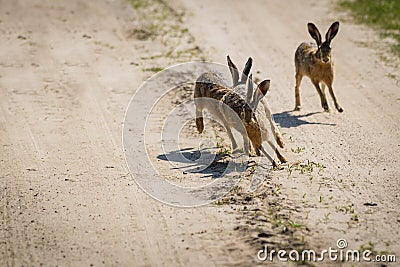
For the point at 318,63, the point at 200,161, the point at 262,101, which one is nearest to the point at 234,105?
the point at 262,101

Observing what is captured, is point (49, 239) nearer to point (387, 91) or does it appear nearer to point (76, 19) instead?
point (387, 91)

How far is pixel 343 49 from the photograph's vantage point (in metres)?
12.7

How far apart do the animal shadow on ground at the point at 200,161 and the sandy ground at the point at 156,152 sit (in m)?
0.64

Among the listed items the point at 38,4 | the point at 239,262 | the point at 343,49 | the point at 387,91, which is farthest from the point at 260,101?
the point at 38,4

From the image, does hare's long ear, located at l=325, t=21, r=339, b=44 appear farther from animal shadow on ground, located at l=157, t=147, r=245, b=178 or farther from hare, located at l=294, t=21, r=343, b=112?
animal shadow on ground, located at l=157, t=147, r=245, b=178

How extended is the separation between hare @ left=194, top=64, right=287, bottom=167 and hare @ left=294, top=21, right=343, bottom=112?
6.03ft

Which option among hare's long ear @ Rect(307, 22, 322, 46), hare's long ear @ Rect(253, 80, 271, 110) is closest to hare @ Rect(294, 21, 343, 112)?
hare's long ear @ Rect(307, 22, 322, 46)

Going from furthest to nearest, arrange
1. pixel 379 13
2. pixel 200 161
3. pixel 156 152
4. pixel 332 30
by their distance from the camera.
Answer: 1. pixel 379 13
2. pixel 332 30
3. pixel 156 152
4. pixel 200 161

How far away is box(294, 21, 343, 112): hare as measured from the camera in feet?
31.7
